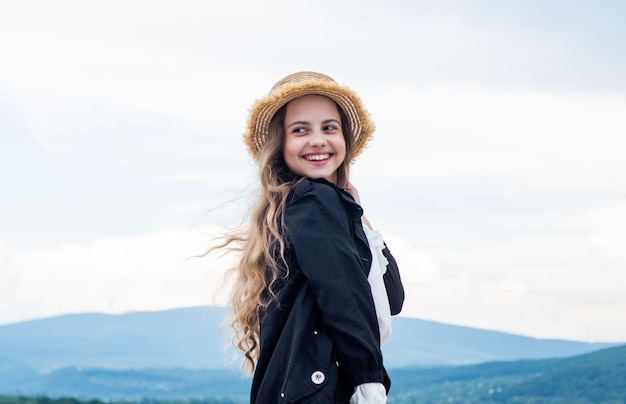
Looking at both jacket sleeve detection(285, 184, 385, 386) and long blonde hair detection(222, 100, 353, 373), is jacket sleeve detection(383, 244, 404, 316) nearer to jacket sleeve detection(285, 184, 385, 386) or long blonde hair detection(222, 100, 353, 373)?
jacket sleeve detection(285, 184, 385, 386)

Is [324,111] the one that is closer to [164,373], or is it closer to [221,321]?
[221,321]

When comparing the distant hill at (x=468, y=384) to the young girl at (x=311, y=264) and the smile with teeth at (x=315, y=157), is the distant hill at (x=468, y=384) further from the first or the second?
the smile with teeth at (x=315, y=157)

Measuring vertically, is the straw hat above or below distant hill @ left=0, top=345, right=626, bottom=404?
below

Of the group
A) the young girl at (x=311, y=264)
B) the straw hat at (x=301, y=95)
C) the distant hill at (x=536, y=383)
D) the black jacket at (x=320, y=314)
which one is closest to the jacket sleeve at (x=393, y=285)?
the young girl at (x=311, y=264)

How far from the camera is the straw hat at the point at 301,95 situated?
13.1 ft

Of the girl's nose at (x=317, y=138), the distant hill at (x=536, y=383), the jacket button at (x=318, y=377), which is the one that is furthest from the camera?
the distant hill at (x=536, y=383)

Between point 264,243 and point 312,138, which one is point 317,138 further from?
point 264,243

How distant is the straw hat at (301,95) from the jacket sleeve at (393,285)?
60 cm

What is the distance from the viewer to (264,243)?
153 inches

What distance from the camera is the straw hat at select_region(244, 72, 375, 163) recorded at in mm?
3984

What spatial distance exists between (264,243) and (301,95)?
66 cm

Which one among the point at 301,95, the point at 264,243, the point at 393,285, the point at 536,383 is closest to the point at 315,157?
the point at 301,95

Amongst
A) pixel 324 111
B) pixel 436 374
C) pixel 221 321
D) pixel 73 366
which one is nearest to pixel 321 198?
pixel 324 111

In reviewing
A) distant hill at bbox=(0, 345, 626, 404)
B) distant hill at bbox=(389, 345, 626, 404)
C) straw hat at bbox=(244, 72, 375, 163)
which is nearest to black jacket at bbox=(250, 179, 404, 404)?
straw hat at bbox=(244, 72, 375, 163)
